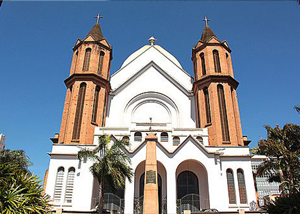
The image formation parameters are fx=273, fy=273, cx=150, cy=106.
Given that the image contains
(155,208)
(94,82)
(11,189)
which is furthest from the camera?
(94,82)

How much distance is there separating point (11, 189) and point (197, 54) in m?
27.6

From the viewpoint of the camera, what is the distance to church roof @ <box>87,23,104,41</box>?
1409 inches

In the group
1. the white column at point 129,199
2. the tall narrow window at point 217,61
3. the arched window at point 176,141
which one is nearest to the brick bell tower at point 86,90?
the white column at point 129,199

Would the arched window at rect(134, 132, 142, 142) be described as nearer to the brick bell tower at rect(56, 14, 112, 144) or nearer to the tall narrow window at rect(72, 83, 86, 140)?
the brick bell tower at rect(56, 14, 112, 144)

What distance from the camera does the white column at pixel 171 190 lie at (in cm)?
2293

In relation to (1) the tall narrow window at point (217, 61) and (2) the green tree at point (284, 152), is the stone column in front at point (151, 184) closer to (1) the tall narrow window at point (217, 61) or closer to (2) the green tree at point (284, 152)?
(2) the green tree at point (284, 152)

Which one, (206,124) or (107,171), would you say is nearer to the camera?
(107,171)

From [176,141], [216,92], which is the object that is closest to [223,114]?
[216,92]

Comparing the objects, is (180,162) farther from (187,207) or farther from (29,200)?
(29,200)

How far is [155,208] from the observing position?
59.6ft

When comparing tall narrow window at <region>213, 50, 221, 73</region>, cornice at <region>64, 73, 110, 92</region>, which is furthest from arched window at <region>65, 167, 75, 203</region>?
tall narrow window at <region>213, 50, 221, 73</region>

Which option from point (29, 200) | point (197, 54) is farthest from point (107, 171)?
point (197, 54)

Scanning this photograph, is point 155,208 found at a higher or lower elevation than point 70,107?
lower

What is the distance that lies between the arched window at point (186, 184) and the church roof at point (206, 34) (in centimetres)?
1778
